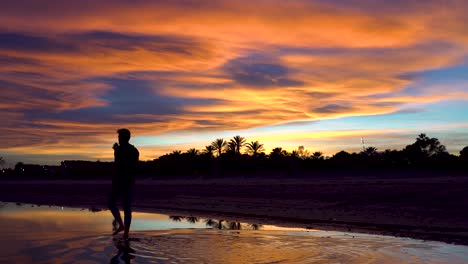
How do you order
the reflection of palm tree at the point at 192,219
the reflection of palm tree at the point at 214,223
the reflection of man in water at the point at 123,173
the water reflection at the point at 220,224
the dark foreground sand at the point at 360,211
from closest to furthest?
the reflection of man in water at the point at 123,173
the dark foreground sand at the point at 360,211
the water reflection at the point at 220,224
the reflection of palm tree at the point at 214,223
the reflection of palm tree at the point at 192,219

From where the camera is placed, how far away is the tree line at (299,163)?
52.6 m

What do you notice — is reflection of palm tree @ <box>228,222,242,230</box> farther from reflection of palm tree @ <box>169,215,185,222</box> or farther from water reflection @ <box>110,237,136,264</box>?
water reflection @ <box>110,237,136,264</box>

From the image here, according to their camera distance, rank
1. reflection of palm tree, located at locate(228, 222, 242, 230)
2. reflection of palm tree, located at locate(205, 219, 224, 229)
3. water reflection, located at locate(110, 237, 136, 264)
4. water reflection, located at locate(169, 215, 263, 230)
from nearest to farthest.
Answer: water reflection, located at locate(110, 237, 136, 264) < reflection of palm tree, located at locate(228, 222, 242, 230) < water reflection, located at locate(169, 215, 263, 230) < reflection of palm tree, located at locate(205, 219, 224, 229)

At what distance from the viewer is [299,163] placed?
6206 cm

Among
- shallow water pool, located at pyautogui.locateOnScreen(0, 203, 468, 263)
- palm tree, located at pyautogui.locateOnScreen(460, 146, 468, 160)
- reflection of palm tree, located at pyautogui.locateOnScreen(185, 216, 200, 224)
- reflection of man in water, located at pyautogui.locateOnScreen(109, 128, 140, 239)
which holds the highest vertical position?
palm tree, located at pyautogui.locateOnScreen(460, 146, 468, 160)

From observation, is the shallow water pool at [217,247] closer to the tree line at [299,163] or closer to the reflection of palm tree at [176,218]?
the reflection of palm tree at [176,218]

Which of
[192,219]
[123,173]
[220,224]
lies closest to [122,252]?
[123,173]

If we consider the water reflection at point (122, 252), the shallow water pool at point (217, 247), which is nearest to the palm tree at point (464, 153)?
the shallow water pool at point (217, 247)

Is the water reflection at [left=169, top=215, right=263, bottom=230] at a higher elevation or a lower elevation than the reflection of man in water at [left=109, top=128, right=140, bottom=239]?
lower

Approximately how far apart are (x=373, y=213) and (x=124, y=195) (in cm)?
895

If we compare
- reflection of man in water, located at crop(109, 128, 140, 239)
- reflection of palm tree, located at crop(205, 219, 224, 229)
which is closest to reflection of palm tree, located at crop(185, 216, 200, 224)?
reflection of palm tree, located at crop(205, 219, 224, 229)

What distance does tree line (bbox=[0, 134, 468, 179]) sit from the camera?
172ft

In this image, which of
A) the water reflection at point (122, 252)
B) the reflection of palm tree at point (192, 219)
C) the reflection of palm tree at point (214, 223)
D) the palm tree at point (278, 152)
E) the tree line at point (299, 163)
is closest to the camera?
the water reflection at point (122, 252)

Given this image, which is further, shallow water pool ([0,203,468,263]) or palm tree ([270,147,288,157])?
palm tree ([270,147,288,157])
